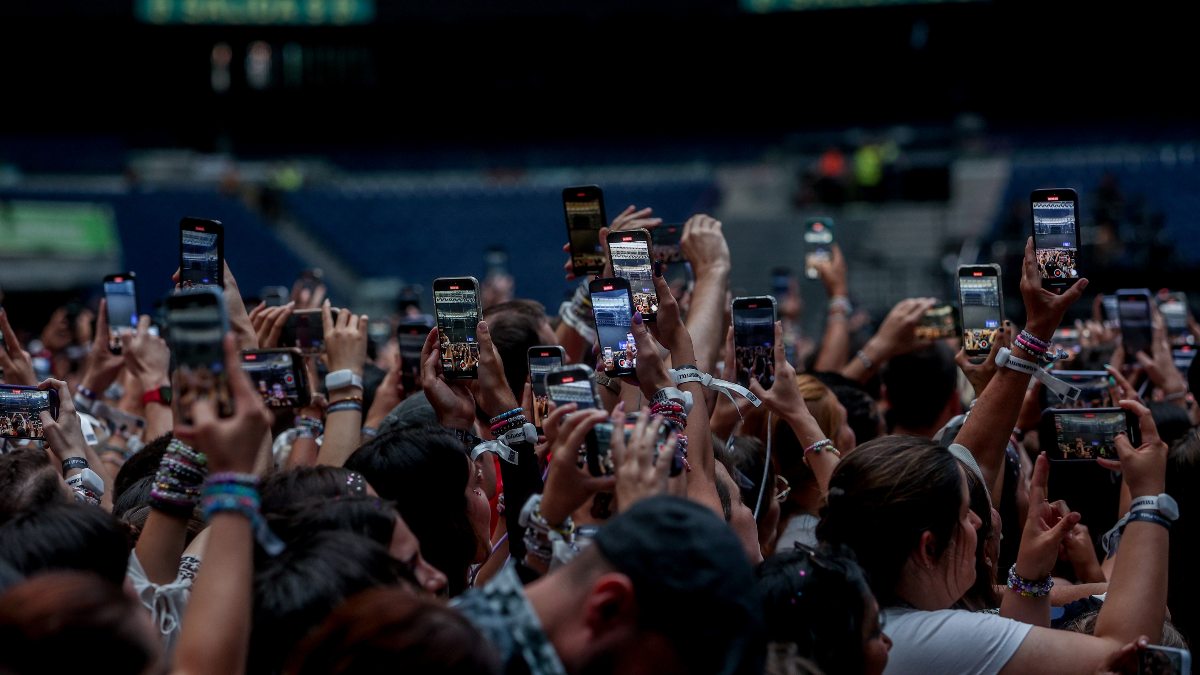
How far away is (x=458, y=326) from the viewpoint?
134 inches

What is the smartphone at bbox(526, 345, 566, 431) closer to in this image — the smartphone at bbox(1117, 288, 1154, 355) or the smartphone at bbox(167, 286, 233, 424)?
the smartphone at bbox(167, 286, 233, 424)

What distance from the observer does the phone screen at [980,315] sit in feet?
12.1

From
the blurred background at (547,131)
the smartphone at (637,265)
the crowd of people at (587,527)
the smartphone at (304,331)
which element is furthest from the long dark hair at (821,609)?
the blurred background at (547,131)

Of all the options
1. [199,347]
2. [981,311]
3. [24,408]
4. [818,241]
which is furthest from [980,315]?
[24,408]

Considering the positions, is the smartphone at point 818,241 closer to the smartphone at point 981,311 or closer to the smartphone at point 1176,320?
the smartphone at point 1176,320

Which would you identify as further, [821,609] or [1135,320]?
[1135,320]

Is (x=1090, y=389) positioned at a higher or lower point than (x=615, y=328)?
lower

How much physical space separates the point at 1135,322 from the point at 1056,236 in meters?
1.34

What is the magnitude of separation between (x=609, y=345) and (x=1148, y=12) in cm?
1839

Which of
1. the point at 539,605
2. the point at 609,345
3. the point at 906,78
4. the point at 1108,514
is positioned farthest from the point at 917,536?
the point at 906,78

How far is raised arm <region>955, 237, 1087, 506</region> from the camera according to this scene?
3.03 meters

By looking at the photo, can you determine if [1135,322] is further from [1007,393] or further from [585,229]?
[585,229]

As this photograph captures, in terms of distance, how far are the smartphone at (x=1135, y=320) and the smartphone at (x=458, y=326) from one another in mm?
2548

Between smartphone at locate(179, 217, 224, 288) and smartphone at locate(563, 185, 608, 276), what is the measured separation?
1.13 m
